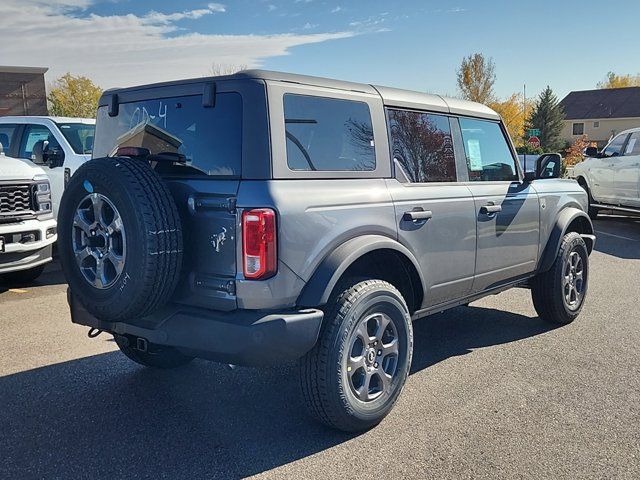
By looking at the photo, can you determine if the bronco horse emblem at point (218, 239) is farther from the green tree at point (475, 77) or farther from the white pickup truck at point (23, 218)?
the green tree at point (475, 77)

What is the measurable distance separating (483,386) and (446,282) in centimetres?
75

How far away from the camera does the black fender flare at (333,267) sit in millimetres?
3170

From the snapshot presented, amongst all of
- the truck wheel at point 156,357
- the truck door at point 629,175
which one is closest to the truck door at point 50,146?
the truck wheel at point 156,357

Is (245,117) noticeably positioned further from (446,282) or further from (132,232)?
(446,282)

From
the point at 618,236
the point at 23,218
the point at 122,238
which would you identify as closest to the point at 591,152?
the point at 618,236

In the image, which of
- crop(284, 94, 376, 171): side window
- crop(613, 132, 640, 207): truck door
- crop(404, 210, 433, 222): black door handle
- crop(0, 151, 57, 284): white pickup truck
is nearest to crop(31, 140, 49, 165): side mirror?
crop(0, 151, 57, 284): white pickup truck

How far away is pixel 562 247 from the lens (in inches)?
211

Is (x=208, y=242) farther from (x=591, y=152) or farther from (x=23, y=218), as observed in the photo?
(x=591, y=152)

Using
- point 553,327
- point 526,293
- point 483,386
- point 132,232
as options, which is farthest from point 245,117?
point 526,293

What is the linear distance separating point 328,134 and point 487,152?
6.11 ft

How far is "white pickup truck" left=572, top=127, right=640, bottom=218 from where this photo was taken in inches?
448

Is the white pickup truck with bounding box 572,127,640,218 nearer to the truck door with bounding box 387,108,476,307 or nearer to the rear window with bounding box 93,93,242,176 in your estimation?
the truck door with bounding box 387,108,476,307

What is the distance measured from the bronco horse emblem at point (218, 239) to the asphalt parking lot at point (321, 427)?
1.12 metres

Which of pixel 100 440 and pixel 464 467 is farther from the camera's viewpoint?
pixel 100 440
